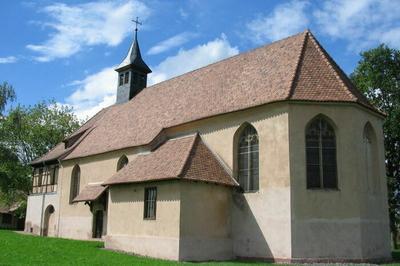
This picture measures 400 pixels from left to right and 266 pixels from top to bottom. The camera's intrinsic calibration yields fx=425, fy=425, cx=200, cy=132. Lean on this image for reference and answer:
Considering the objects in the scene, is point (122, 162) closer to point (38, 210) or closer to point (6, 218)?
point (38, 210)

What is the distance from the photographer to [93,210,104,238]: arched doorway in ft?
90.3

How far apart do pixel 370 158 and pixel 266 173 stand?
549cm

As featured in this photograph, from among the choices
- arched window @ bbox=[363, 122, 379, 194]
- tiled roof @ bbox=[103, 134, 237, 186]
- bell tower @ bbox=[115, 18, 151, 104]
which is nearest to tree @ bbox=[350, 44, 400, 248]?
arched window @ bbox=[363, 122, 379, 194]

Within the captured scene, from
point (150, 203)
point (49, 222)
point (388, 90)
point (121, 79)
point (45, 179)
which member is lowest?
point (49, 222)

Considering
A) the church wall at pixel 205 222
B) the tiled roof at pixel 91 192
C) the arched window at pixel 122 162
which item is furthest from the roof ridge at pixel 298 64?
the tiled roof at pixel 91 192

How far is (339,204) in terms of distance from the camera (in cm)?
1803

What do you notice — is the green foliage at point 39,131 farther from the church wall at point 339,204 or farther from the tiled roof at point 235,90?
the church wall at point 339,204

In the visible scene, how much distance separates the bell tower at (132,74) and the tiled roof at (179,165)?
44.3 ft

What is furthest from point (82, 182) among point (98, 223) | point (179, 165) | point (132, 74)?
point (179, 165)

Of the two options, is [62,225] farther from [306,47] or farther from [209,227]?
[306,47]

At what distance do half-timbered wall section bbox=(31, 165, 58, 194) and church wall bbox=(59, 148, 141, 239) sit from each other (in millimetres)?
1796

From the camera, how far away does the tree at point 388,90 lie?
3062 cm

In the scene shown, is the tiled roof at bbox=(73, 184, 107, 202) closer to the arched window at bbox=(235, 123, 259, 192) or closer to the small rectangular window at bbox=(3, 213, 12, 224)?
A: the arched window at bbox=(235, 123, 259, 192)

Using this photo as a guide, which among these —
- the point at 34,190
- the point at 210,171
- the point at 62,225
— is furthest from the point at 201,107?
the point at 34,190
